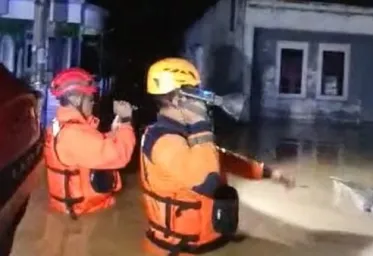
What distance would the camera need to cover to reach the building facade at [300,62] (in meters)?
20.1

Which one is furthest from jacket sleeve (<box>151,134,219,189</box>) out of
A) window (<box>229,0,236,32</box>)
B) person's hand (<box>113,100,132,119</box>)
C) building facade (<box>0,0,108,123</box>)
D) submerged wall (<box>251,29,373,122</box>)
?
submerged wall (<box>251,29,373,122</box>)

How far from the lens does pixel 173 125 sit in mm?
5117

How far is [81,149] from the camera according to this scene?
6023 millimetres

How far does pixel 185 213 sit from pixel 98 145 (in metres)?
0.94

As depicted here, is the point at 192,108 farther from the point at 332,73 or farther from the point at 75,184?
the point at 332,73

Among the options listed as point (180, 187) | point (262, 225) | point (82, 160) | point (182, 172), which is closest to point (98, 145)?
point (82, 160)

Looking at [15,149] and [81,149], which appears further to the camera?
[81,149]

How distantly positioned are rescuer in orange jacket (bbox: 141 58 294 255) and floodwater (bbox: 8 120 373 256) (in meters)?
0.52

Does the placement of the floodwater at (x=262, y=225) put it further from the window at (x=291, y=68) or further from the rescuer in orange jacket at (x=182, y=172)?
the window at (x=291, y=68)

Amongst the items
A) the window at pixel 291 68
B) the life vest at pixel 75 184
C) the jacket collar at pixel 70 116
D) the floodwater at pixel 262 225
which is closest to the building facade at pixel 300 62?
the window at pixel 291 68

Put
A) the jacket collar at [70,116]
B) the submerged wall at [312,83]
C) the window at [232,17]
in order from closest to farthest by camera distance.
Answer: the jacket collar at [70,116], the window at [232,17], the submerged wall at [312,83]

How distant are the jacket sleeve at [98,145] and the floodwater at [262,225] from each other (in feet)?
1.85

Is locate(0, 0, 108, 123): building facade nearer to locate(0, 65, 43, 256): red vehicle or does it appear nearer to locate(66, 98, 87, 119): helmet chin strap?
locate(66, 98, 87, 119): helmet chin strap

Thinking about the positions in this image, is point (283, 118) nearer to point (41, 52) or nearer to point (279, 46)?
point (279, 46)
